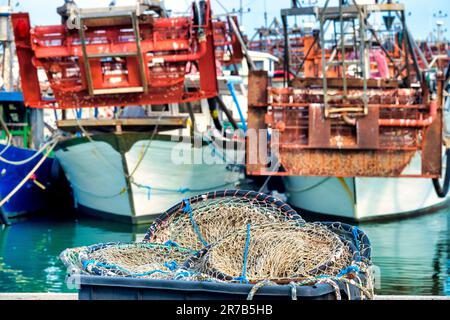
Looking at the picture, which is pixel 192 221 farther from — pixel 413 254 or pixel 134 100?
pixel 134 100

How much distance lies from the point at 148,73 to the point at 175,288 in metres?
10.3

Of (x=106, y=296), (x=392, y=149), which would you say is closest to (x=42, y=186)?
(x=392, y=149)

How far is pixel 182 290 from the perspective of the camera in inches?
242

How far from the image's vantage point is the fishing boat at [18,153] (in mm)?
Result: 19250

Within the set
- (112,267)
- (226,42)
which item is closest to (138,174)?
(226,42)

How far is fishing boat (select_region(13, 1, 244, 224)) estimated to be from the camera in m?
15.6

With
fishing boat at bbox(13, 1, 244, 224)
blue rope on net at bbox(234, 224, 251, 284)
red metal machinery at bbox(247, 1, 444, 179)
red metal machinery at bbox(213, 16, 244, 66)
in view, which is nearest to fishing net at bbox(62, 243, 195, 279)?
blue rope on net at bbox(234, 224, 251, 284)

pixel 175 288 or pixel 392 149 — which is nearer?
pixel 175 288

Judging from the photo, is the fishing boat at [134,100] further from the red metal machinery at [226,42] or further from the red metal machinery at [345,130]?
the red metal machinery at [345,130]

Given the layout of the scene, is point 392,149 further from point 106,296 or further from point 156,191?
point 106,296

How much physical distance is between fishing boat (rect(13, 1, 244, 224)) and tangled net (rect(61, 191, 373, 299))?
7.64 m

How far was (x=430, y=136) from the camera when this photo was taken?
1420 centimetres

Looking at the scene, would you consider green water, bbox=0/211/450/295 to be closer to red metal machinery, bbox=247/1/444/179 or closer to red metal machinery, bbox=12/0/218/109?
red metal machinery, bbox=247/1/444/179

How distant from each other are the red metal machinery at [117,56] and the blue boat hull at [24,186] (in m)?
2.89
